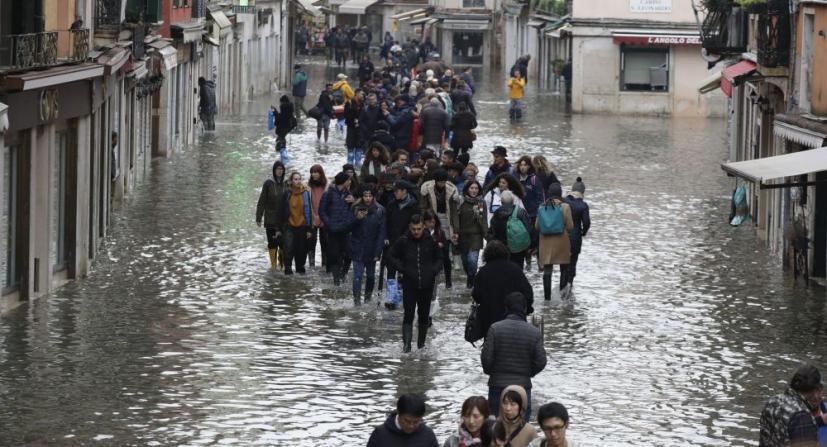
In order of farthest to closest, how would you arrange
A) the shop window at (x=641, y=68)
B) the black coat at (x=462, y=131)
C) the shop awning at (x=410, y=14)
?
the shop awning at (x=410, y=14), the shop window at (x=641, y=68), the black coat at (x=462, y=131)

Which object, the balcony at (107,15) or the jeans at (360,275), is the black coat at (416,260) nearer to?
the jeans at (360,275)

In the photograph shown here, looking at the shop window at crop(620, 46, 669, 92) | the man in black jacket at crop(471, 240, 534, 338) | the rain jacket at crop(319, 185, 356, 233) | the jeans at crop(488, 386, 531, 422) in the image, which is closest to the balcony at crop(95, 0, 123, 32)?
the rain jacket at crop(319, 185, 356, 233)

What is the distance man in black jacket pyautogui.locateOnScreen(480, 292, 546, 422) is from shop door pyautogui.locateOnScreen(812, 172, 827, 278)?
11.3 m

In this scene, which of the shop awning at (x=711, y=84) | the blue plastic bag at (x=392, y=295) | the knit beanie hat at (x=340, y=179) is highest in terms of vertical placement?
the shop awning at (x=711, y=84)

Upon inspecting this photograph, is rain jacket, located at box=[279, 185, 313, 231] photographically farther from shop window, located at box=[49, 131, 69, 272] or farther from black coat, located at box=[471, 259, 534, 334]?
black coat, located at box=[471, 259, 534, 334]

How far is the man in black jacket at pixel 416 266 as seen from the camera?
18.1 m

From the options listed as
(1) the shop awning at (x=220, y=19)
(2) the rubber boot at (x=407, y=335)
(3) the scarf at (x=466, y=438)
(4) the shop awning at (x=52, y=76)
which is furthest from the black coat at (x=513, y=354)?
(1) the shop awning at (x=220, y=19)

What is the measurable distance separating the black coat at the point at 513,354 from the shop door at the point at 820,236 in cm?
1128

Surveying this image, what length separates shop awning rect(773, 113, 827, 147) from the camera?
2319cm

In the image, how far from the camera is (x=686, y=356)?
61.3 feet

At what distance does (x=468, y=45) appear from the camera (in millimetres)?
99438

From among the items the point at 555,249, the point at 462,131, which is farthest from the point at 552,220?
the point at 462,131

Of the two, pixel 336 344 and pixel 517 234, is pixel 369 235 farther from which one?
pixel 336 344

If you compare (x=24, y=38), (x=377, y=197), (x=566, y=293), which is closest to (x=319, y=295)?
(x=377, y=197)
